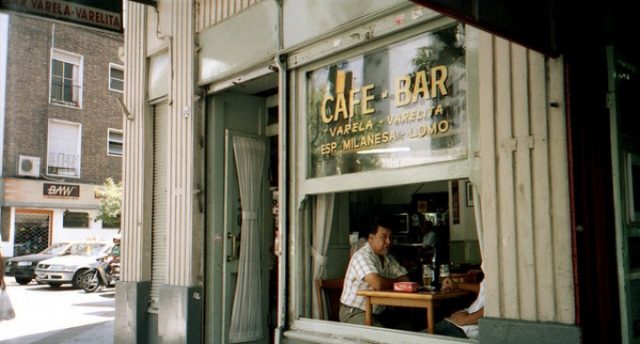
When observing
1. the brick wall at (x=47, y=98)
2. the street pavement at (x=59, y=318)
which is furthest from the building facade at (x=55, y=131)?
the street pavement at (x=59, y=318)

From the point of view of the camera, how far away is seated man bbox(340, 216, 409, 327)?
564 centimetres

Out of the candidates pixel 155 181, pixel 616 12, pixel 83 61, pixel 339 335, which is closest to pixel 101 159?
pixel 83 61

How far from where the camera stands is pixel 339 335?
556 centimetres

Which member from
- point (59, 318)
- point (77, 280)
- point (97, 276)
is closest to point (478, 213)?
point (59, 318)

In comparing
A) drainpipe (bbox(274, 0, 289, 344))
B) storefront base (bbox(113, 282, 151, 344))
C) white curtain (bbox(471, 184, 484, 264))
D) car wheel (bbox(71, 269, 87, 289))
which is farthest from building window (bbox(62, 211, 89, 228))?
white curtain (bbox(471, 184, 484, 264))

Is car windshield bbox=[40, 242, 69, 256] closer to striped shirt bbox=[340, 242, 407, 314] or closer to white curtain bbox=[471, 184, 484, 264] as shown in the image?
striped shirt bbox=[340, 242, 407, 314]

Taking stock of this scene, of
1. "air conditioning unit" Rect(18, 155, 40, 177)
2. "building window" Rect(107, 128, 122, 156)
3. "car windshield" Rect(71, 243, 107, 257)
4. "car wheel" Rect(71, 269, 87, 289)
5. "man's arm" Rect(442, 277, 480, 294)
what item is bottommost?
"car wheel" Rect(71, 269, 87, 289)

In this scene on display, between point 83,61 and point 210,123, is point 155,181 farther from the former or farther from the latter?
point 83,61

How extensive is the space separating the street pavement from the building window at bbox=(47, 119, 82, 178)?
9294 millimetres

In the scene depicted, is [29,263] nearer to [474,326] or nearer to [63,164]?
[63,164]

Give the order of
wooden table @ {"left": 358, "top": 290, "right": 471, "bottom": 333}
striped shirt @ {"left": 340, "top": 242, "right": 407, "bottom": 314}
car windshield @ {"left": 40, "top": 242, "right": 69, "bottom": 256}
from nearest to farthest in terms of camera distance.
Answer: wooden table @ {"left": 358, "top": 290, "right": 471, "bottom": 333} → striped shirt @ {"left": 340, "top": 242, "right": 407, "bottom": 314} → car windshield @ {"left": 40, "top": 242, "right": 69, "bottom": 256}

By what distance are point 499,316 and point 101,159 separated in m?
26.9

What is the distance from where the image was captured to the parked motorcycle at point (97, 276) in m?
18.1

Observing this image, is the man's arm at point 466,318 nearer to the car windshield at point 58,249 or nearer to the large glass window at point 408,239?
the large glass window at point 408,239
